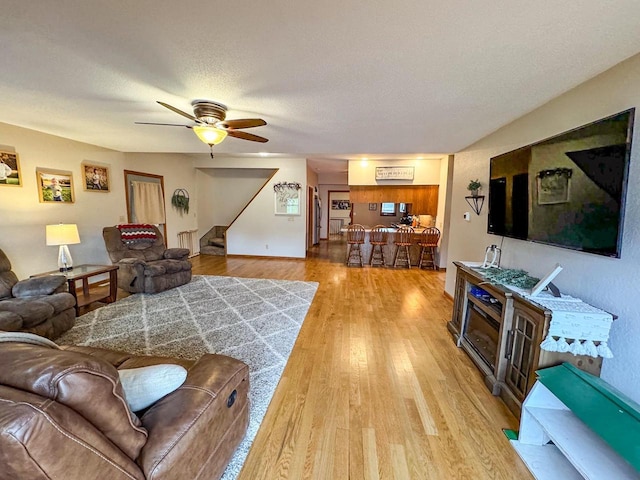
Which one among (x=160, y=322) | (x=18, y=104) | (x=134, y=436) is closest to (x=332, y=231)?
(x=160, y=322)

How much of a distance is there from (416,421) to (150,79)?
300 centimetres

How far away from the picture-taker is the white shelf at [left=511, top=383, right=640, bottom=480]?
1.23 meters

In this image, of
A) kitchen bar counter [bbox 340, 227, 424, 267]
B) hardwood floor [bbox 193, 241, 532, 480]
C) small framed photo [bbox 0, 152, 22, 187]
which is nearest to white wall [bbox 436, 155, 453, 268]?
kitchen bar counter [bbox 340, 227, 424, 267]

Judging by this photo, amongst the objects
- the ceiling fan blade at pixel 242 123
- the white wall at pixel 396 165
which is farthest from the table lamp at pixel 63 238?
the white wall at pixel 396 165

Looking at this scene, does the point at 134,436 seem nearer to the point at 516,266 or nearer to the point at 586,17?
the point at 586,17

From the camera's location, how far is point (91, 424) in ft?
2.49

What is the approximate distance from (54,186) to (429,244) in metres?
6.64

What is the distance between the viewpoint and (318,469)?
1.41 meters

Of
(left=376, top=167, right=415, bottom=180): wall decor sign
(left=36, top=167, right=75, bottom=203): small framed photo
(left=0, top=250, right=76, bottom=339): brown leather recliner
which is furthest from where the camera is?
(left=376, top=167, right=415, bottom=180): wall decor sign

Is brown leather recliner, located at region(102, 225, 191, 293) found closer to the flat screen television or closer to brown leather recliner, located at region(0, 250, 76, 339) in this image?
brown leather recliner, located at region(0, 250, 76, 339)

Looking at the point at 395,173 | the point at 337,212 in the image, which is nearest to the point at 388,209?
the point at 395,173

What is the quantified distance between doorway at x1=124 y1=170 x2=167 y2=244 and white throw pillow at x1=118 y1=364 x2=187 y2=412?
4.98m

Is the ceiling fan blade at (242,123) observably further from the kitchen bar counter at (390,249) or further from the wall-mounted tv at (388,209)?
the wall-mounted tv at (388,209)

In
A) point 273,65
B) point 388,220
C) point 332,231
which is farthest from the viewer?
point 332,231
